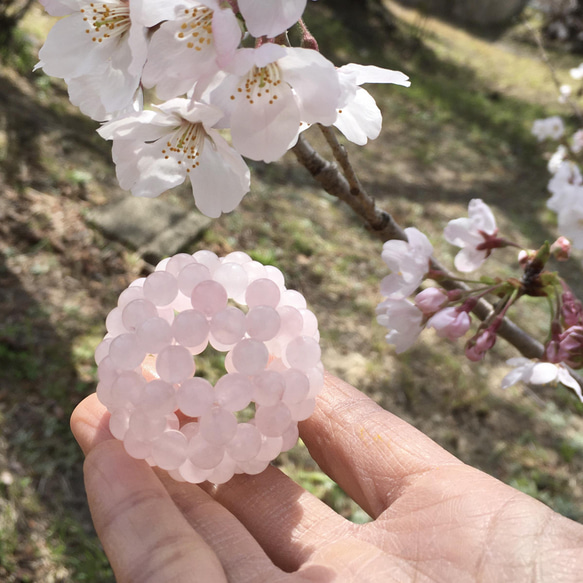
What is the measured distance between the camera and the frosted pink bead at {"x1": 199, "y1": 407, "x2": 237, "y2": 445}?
1.12m

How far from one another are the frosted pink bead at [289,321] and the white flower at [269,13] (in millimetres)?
703

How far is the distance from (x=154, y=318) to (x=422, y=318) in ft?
1.91

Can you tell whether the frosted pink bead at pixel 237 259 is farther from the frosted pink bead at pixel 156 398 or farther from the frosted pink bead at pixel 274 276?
the frosted pink bead at pixel 156 398

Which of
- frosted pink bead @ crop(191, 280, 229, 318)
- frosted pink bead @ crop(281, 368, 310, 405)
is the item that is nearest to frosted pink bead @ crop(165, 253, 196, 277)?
frosted pink bead @ crop(191, 280, 229, 318)

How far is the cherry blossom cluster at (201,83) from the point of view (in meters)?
0.64

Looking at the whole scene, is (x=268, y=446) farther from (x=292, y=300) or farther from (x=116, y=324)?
(x=116, y=324)

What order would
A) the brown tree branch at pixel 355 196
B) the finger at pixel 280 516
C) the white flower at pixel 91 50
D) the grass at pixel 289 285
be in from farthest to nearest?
the grass at pixel 289 285
the finger at pixel 280 516
the brown tree branch at pixel 355 196
the white flower at pixel 91 50

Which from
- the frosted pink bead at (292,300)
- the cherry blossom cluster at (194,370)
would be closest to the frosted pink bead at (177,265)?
the cherry blossom cluster at (194,370)

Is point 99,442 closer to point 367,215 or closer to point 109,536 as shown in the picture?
point 109,536

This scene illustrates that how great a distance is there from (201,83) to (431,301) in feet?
2.34

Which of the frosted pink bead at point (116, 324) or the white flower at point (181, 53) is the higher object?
the white flower at point (181, 53)

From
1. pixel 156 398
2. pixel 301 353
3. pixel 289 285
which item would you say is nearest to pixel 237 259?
pixel 301 353

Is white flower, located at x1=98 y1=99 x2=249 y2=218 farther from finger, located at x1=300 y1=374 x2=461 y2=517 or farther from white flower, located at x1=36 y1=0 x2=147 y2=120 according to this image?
finger, located at x1=300 y1=374 x2=461 y2=517

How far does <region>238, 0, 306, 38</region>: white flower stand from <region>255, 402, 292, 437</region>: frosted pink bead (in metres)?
0.78
